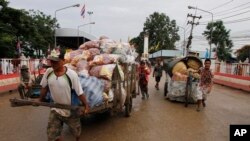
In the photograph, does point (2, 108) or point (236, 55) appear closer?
point (2, 108)

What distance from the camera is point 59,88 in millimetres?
4996

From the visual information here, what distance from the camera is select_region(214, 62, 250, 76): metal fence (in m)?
20.0

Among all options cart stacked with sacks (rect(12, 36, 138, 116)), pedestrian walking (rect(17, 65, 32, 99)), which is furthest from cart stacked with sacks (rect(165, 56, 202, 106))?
pedestrian walking (rect(17, 65, 32, 99))

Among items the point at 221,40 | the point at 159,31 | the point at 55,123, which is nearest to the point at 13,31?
the point at 55,123

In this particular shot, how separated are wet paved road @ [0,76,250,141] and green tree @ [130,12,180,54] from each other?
82887 millimetres

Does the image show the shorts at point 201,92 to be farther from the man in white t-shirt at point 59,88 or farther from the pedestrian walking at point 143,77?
the man in white t-shirt at point 59,88

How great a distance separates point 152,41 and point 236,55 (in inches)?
1125

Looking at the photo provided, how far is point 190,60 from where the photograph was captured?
13109mm

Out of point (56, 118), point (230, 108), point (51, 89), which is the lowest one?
point (230, 108)

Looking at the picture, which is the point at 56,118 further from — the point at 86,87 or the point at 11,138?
the point at 11,138

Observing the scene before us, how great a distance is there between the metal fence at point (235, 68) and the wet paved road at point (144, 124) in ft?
28.6

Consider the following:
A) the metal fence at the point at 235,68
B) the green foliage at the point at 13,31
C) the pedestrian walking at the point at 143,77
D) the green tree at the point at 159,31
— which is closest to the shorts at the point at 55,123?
the pedestrian walking at the point at 143,77

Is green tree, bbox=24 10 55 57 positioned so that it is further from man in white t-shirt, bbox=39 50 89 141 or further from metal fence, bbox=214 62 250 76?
man in white t-shirt, bbox=39 50 89 141

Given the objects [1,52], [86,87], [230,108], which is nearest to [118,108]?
[86,87]
